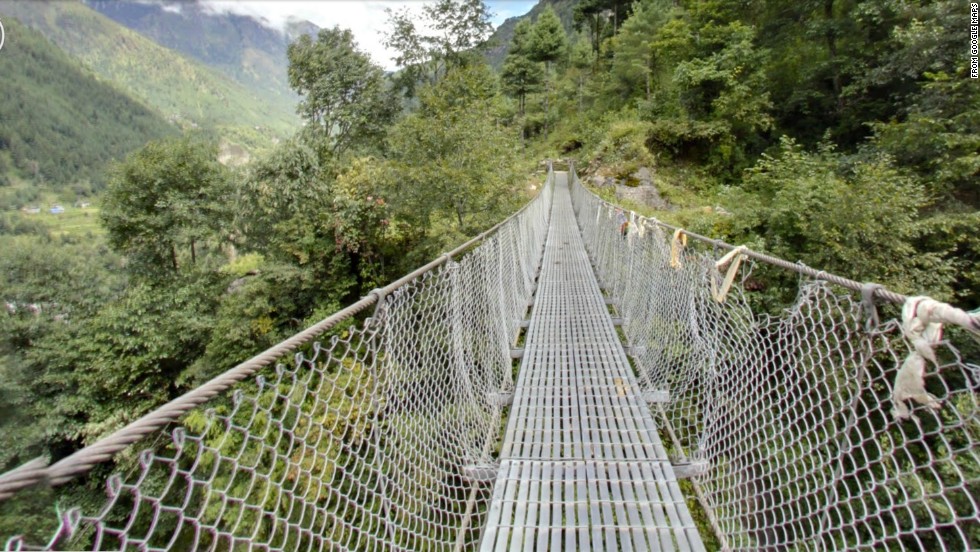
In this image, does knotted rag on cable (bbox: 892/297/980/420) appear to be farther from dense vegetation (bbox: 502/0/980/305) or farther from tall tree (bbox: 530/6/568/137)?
tall tree (bbox: 530/6/568/137)

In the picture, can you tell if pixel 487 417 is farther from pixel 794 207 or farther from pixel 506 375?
pixel 794 207

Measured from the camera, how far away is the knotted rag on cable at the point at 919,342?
2.88ft

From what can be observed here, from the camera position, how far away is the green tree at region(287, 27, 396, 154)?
613 inches

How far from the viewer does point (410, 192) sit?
9.50 metres

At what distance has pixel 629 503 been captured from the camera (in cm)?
173

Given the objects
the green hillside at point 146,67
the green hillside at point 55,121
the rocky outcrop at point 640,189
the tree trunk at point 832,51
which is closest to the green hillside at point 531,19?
the rocky outcrop at point 640,189

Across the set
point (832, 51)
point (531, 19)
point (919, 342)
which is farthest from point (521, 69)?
point (531, 19)

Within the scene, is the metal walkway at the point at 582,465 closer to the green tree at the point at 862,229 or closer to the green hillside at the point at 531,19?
the green tree at the point at 862,229

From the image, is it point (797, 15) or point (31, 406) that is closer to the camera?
point (31, 406)

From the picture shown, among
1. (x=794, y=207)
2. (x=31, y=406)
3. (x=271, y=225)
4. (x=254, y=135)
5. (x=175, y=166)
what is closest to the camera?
(x=794, y=207)

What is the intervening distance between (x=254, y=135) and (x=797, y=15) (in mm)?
113511

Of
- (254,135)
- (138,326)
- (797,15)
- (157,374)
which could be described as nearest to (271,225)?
(138,326)

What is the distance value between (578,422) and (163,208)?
48.9ft

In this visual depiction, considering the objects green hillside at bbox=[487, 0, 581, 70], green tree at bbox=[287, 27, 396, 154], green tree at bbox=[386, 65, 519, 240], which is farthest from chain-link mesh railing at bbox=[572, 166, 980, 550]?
green hillside at bbox=[487, 0, 581, 70]
